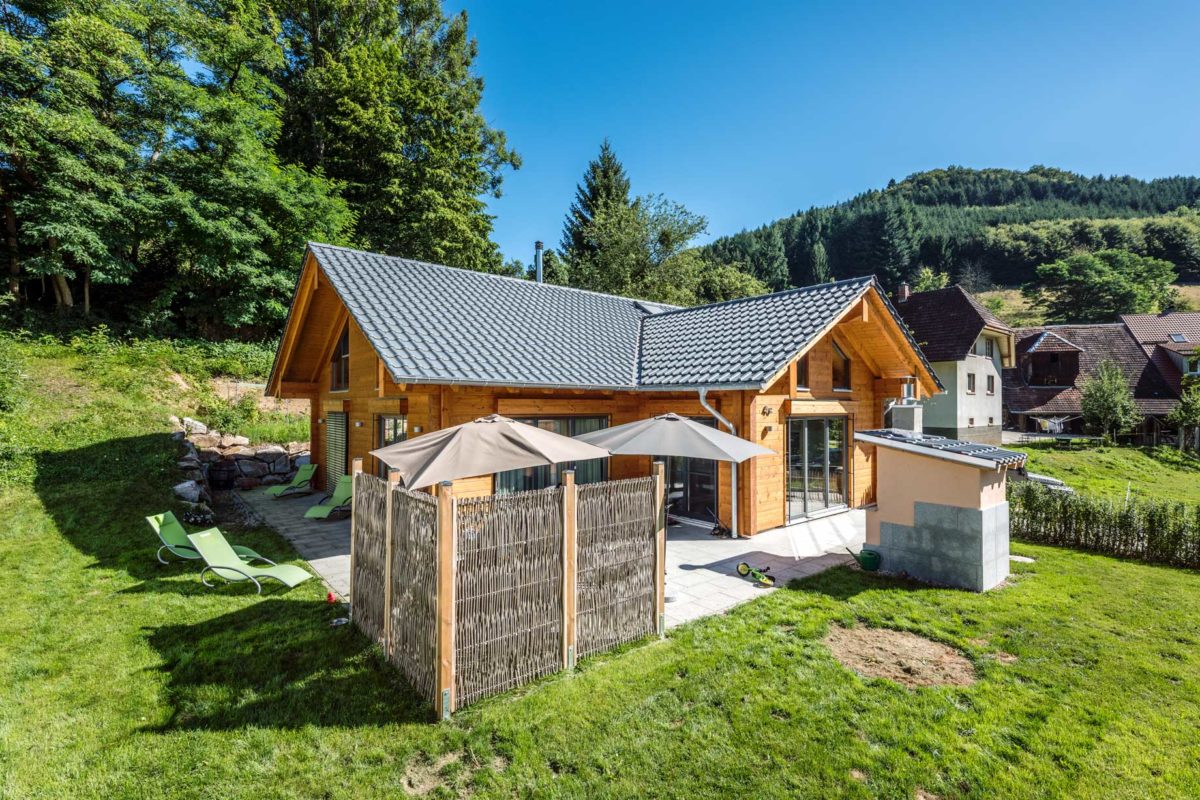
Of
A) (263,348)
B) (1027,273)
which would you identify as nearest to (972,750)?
(263,348)

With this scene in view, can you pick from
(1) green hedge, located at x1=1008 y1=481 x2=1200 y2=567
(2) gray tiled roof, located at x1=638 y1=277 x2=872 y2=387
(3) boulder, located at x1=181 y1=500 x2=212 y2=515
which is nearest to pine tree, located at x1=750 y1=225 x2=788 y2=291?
(2) gray tiled roof, located at x1=638 y1=277 x2=872 y2=387

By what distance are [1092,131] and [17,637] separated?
A: 78.6ft

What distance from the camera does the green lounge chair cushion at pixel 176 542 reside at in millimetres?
7625

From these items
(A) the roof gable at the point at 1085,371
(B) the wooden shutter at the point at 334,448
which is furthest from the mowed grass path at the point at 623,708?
(A) the roof gable at the point at 1085,371

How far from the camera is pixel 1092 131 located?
14.2 metres

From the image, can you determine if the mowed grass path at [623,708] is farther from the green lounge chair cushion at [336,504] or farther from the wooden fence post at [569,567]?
the green lounge chair cushion at [336,504]

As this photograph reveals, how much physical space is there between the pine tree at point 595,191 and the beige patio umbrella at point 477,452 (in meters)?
34.4

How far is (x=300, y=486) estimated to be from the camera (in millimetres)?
13539

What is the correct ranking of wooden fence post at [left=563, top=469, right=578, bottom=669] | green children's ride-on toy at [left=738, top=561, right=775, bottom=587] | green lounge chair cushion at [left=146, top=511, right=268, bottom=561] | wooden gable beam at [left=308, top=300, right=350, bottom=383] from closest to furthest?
1. wooden fence post at [left=563, top=469, right=578, bottom=669]
2. green children's ride-on toy at [left=738, top=561, right=775, bottom=587]
3. green lounge chair cushion at [left=146, top=511, right=268, bottom=561]
4. wooden gable beam at [left=308, top=300, right=350, bottom=383]

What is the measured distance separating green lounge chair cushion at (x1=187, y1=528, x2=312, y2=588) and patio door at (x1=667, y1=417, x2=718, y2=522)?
6.64 m

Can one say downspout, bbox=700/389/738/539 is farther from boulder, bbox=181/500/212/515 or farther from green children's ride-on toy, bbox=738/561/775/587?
boulder, bbox=181/500/212/515

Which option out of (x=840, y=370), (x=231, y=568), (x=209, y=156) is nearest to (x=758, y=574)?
(x=840, y=370)

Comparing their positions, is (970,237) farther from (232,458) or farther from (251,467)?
(232,458)

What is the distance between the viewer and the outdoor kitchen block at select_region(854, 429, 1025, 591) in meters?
7.10
